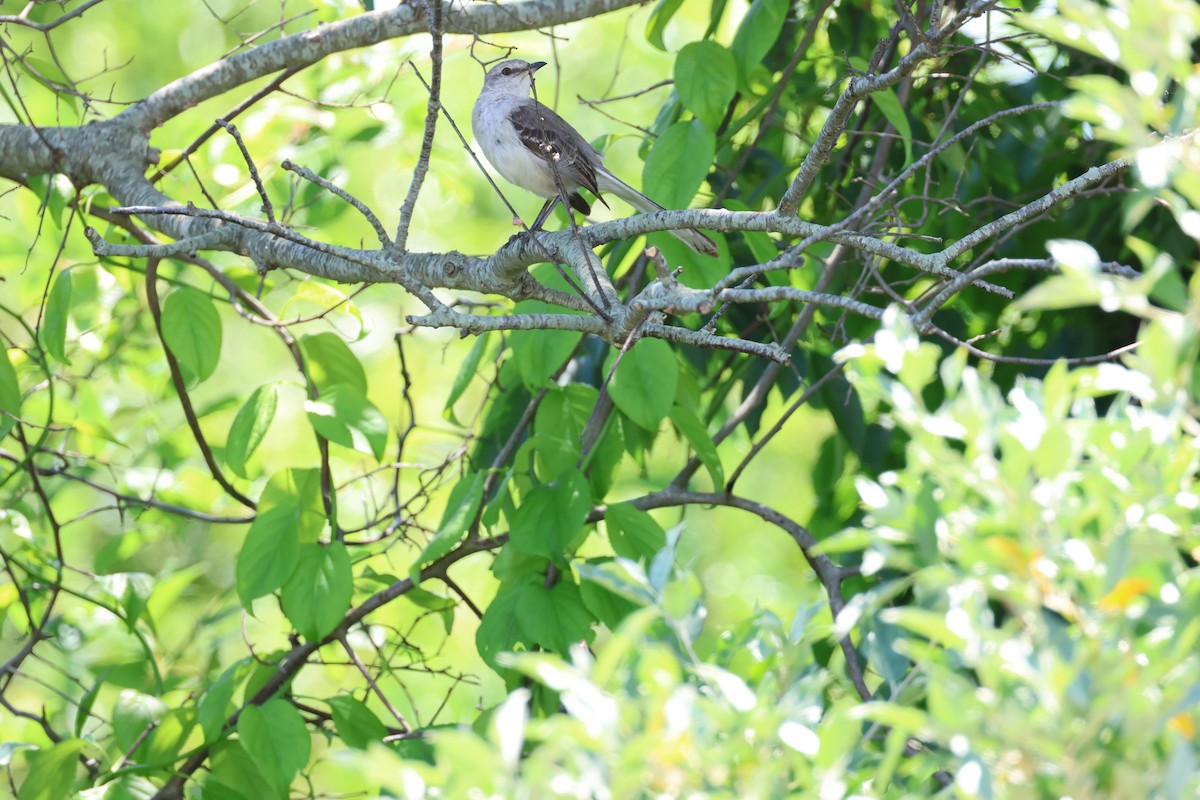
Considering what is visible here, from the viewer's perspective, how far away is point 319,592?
291cm

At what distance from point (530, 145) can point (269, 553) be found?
2425 mm

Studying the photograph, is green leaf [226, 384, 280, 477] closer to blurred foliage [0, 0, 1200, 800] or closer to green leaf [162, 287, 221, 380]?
blurred foliage [0, 0, 1200, 800]

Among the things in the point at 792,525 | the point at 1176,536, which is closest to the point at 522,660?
the point at 1176,536

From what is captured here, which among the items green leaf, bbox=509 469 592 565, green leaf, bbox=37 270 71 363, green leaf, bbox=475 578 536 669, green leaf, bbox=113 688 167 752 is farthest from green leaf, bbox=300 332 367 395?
green leaf, bbox=113 688 167 752

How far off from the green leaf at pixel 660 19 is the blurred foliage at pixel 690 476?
0.02 m

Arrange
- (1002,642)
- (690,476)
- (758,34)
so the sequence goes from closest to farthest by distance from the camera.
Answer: (1002,642) < (758,34) < (690,476)

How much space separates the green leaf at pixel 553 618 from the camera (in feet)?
8.96

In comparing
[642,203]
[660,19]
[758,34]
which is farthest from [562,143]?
[758,34]

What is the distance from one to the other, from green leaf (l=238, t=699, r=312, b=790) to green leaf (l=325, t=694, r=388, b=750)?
10cm

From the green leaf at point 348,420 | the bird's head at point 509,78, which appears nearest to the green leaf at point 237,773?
the green leaf at point 348,420

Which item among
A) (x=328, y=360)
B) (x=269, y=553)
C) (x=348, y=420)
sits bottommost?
(x=269, y=553)

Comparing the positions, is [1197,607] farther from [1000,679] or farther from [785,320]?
[785,320]

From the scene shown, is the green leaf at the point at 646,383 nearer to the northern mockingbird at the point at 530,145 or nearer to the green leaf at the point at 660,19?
the green leaf at the point at 660,19

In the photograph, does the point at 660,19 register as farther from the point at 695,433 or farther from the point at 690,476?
the point at 690,476
